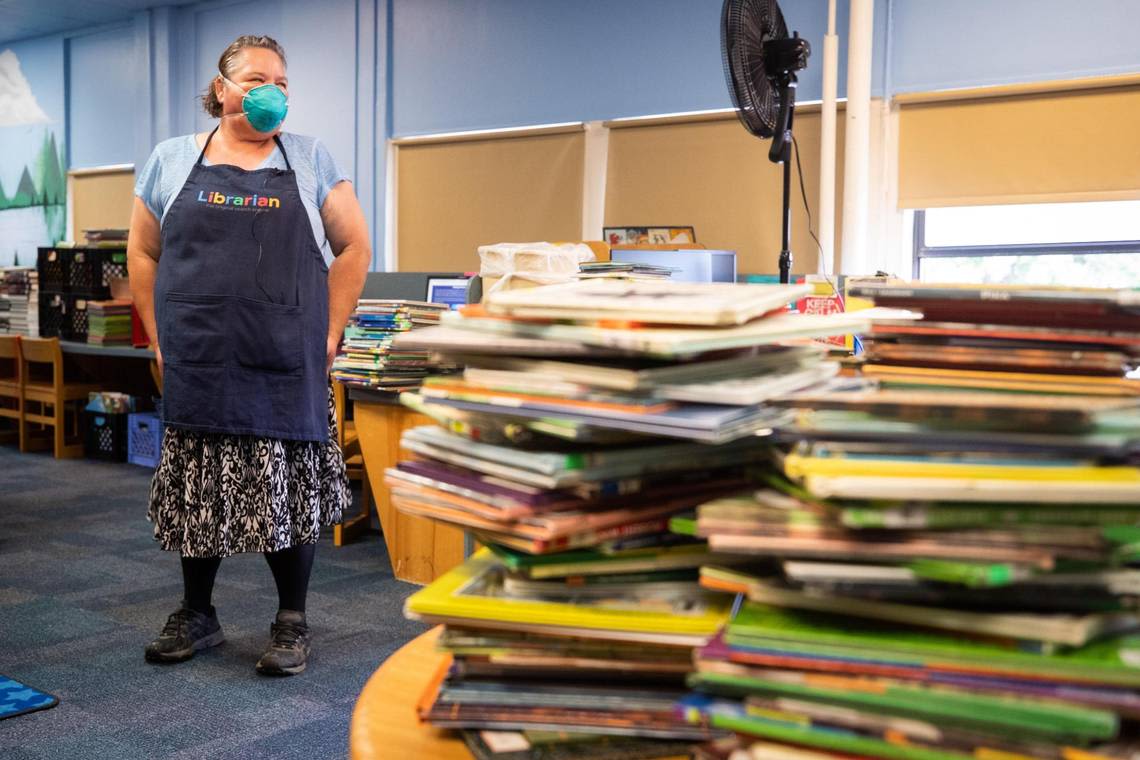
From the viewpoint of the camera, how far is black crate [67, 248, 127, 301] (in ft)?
20.6

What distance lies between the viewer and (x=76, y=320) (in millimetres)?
6363

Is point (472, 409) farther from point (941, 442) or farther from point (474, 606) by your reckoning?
point (941, 442)

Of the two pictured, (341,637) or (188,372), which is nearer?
(188,372)

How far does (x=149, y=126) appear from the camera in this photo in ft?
26.5

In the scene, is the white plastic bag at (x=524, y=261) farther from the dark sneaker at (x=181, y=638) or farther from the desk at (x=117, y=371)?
the desk at (x=117, y=371)

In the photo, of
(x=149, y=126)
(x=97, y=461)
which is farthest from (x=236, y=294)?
(x=149, y=126)

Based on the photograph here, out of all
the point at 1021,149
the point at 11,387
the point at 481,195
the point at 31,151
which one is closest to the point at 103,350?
the point at 11,387

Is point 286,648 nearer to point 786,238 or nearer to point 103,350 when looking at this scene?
point 786,238

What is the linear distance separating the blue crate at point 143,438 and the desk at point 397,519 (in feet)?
9.28

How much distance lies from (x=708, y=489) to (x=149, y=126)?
8.22m

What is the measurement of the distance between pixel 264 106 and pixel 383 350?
1.24 metres

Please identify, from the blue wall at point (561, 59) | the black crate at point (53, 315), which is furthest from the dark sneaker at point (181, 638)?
the black crate at point (53, 315)

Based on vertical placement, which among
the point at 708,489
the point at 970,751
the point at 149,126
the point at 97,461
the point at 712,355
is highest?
the point at 149,126

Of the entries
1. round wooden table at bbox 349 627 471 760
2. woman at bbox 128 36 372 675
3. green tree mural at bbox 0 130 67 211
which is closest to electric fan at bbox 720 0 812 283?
woman at bbox 128 36 372 675
